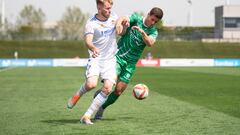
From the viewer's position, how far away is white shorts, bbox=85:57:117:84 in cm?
1050

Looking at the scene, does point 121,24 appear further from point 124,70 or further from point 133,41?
point 124,70

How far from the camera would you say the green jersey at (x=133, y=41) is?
1098 cm

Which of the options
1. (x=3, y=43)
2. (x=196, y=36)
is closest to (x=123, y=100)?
(x=3, y=43)

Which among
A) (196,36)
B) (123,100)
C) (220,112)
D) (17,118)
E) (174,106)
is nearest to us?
(17,118)

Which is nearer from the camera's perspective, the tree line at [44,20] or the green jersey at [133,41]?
the green jersey at [133,41]

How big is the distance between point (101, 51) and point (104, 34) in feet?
1.09

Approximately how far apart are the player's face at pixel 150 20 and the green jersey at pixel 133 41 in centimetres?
11

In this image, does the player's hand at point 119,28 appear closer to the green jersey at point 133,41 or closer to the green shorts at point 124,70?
the green jersey at point 133,41

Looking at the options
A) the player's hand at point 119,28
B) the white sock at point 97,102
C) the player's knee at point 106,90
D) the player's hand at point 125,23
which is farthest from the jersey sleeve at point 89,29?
the white sock at point 97,102

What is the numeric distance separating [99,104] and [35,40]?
70473 millimetres

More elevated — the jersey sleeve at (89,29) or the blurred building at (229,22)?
the jersey sleeve at (89,29)

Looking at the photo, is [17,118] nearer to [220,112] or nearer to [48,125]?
[48,125]

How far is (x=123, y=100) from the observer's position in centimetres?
1630

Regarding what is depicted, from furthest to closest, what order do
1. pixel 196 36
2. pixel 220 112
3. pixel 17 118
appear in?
1. pixel 196 36
2. pixel 220 112
3. pixel 17 118
